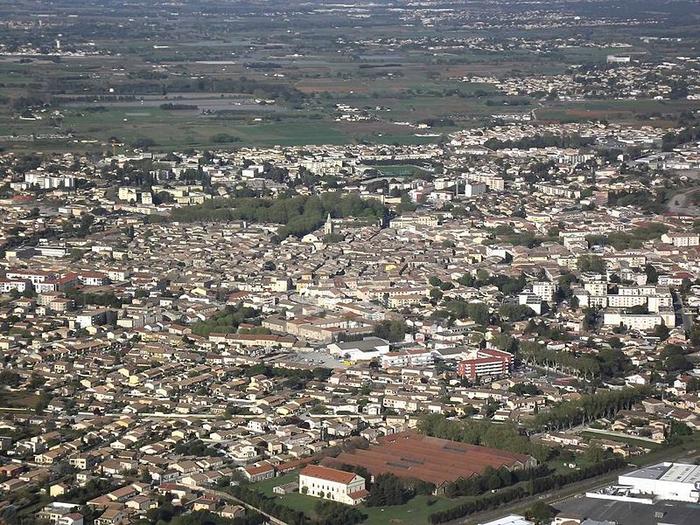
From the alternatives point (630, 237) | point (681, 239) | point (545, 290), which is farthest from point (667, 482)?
point (630, 237)

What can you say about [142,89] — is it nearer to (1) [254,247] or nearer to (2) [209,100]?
(2) [209,100]

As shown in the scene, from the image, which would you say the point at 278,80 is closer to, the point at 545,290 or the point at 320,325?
the point at 545,290

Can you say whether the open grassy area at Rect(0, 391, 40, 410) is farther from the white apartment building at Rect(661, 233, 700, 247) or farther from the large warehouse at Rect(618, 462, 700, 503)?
the white apartment building at Rect(661, 233, 700, 247)

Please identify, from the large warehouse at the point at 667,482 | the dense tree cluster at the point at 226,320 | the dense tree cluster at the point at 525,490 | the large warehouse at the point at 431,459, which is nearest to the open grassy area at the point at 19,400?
the dense tree cluster at the point at 226,320

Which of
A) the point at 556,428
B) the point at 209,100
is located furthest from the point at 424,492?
the point at 209,100

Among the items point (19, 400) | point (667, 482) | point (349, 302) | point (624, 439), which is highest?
point (667, 482)

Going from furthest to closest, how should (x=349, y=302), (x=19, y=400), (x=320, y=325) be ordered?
(x=349, y=302) < (x=320, y=325) < (x=19, y=400)
